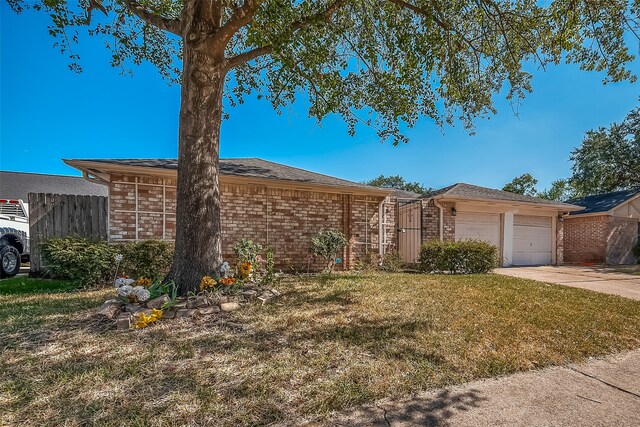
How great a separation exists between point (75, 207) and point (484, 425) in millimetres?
9026

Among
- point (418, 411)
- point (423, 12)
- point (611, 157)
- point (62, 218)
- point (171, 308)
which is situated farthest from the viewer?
point (611, 157)

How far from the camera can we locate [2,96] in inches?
321

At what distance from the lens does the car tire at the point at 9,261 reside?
7422mm

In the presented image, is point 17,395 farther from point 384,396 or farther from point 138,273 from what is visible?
point 138,273

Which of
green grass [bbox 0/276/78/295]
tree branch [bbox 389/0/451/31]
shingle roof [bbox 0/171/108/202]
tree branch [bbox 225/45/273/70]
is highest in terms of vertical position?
tree branch [bbox 389/0/451/31]

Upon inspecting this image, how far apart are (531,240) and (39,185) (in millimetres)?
26679

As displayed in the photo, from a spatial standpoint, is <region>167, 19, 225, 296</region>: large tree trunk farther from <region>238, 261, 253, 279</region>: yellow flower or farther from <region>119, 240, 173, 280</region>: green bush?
<region>119, 240, 173, 280</region>: green bush

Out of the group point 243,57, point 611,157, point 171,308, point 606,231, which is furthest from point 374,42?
point 611,157

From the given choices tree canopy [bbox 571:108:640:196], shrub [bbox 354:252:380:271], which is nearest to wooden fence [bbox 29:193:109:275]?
shrub [bbox 354:252:380:271]

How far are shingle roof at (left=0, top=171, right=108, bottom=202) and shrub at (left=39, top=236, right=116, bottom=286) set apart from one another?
1516 centimetres

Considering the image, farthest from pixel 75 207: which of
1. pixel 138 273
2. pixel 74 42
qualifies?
pixel 74 42

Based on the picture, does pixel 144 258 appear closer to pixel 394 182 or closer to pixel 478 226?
pixel 478 226

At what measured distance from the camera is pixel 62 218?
7.11 metres

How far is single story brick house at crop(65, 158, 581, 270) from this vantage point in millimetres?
7133
